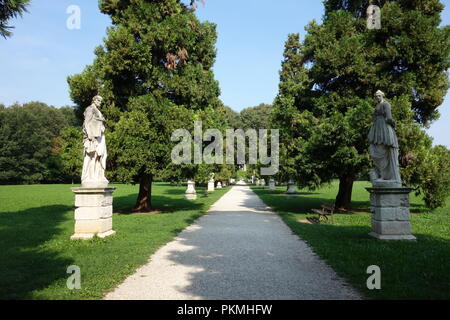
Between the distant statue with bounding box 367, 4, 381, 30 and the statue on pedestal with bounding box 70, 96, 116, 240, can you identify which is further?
the distant statue with bounding box 367, 4, 381, 30

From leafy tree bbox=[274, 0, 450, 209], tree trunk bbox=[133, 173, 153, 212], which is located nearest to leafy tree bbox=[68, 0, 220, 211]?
tree trunk bbox=[133, 173, 153, 212]

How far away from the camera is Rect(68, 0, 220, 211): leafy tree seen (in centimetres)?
1392

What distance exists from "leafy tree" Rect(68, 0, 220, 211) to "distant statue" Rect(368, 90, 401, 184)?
28.6ft

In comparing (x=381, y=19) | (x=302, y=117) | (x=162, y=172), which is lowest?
(x=162, y=172)

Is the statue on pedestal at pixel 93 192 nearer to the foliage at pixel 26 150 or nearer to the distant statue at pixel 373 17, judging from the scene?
the distant statue at pixel 373 17

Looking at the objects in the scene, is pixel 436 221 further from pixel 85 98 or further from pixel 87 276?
pixel 85 98

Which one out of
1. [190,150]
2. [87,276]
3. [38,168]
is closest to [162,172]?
[190,150]

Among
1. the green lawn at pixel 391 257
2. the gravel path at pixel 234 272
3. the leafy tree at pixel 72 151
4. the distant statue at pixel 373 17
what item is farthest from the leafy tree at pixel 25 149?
the green lawn at pixel 391 257

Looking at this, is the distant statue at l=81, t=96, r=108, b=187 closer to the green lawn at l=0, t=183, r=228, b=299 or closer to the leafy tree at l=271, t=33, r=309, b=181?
the green lawn at l=0, t=183, r=228, b=299

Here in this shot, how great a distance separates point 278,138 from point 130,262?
13.1 m

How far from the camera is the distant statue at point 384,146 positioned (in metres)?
8.68

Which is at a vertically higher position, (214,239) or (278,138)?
(278,138)

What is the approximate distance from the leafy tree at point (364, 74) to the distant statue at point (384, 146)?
4142 mm
